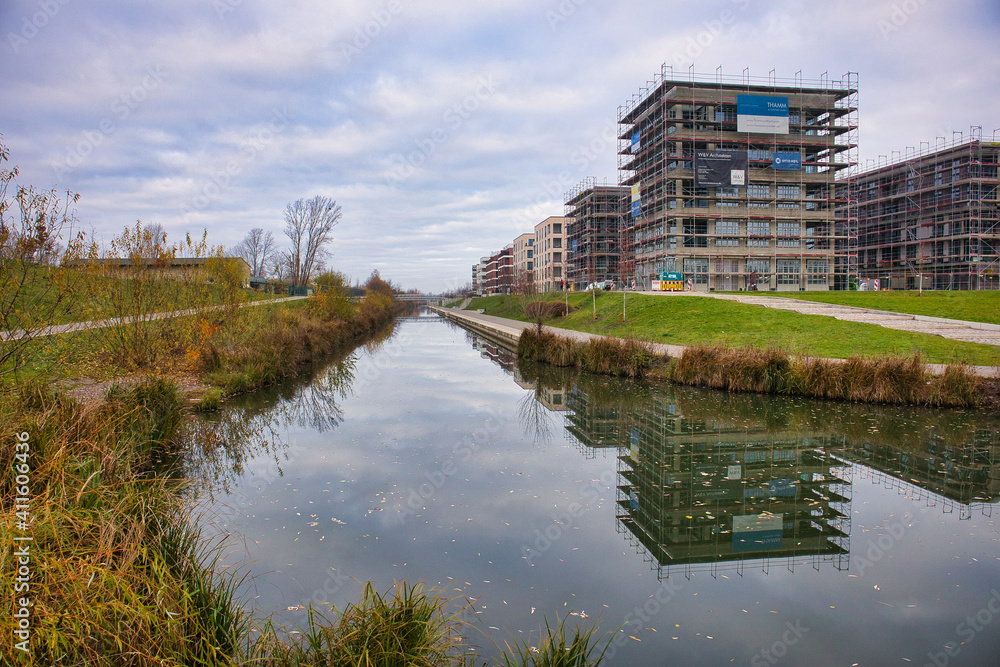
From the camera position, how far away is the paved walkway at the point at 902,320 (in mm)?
18656

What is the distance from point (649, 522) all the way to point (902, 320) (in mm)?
21272

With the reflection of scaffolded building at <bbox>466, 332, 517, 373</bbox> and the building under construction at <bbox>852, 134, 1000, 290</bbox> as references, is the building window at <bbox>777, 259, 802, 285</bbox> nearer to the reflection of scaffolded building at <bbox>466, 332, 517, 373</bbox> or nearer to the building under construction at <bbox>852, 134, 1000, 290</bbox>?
the building under construction at <bbox>852, 134, 1000, 290</bbox>

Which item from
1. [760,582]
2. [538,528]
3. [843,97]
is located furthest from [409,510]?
[843,97]

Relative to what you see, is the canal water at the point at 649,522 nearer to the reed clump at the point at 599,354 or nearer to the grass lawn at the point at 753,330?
the reed clump at the point at 599,354

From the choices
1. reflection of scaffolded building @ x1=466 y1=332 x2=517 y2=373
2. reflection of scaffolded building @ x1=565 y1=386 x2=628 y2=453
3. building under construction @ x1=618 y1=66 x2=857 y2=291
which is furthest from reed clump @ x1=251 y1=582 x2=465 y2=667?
building under construction @ x1=618 y1=66 x2=857 y2=291

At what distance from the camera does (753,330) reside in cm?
2288

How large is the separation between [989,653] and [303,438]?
972 centimetres

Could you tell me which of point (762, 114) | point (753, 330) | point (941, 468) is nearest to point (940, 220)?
point (762, 114)

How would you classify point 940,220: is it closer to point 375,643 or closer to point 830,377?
point 830,377

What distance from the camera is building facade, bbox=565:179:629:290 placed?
72.2 meters

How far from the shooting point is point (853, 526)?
6.49 meters

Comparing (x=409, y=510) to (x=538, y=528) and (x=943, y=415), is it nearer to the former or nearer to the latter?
(x=538, y=528)

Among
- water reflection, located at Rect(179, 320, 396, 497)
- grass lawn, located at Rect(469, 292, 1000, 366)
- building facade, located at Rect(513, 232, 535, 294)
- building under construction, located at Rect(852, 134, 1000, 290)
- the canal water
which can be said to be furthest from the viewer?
building facade, located at Rect(513, 232, 535, 294)

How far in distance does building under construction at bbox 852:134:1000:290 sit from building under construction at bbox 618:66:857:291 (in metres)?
6.85
